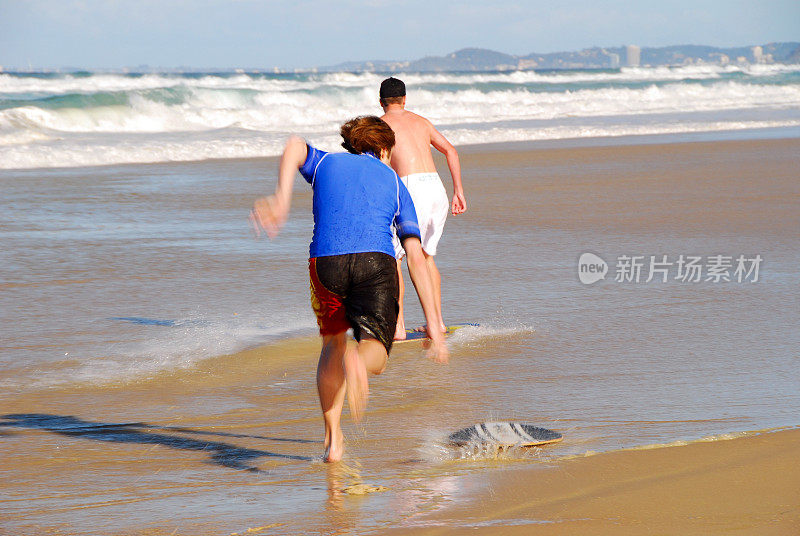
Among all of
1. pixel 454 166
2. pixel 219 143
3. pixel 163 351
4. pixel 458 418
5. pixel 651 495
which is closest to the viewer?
pixel 651 495

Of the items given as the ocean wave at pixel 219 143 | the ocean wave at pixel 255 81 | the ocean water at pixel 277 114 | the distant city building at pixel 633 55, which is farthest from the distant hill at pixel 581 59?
the ocean wave at pixel 219 143

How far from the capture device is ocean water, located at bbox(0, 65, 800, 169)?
19.5 meters

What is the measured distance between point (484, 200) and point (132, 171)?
6.53m

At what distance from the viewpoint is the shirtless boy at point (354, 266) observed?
360 centimetres

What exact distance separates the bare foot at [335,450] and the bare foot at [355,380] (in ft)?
0.84

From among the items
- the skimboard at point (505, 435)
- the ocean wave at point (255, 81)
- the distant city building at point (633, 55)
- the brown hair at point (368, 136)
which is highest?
the distant city building at point (633, 55)

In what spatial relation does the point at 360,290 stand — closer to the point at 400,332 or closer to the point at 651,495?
the point at 651,495

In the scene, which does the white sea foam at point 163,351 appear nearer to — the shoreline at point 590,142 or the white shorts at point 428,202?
the white shorts at point 428,202

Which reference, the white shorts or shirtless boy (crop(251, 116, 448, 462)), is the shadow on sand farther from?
the white shorts

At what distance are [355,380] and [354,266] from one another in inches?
17.2

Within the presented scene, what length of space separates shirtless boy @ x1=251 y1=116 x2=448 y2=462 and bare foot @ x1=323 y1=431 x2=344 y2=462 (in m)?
0.10

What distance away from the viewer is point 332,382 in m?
3.73

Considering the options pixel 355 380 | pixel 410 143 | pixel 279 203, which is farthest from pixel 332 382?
pixel 410 143

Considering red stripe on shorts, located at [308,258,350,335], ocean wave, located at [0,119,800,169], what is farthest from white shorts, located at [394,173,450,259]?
ocean wave, located at [0,119,800,169]
